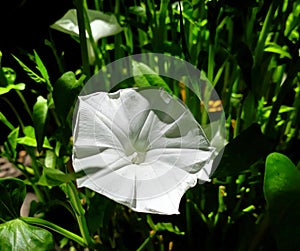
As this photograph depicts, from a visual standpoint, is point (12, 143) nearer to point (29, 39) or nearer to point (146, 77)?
point (146, 77)

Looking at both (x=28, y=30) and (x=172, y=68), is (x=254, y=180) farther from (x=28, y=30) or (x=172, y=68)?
(x=28, y=30)

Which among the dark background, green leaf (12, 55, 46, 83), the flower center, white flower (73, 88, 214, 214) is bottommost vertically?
the dark background

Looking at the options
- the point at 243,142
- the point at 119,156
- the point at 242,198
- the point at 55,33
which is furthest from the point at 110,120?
the point at 55,33

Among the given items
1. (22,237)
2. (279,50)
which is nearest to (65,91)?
(22,237)

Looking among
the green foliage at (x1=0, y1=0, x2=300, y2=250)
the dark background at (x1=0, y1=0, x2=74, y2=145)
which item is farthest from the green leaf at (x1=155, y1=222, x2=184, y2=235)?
the dark background at (x1=0, y1=0, x2=74, y2=145)

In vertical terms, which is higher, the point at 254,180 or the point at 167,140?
the point at 167,140

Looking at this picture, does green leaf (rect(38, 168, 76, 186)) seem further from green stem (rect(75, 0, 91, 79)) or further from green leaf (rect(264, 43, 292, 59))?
green leaf (rect(264, 43, 292, 59))

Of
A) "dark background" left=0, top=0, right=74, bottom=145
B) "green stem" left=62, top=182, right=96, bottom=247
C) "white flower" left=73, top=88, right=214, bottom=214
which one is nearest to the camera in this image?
"white flower" left=73, top=88, right=214, bottom=214
